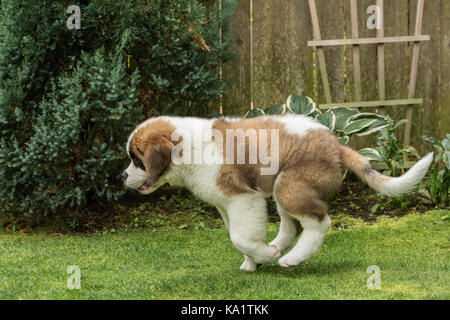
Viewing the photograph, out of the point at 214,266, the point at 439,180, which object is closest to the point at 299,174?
the point at 214,266

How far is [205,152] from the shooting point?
4.29 metres

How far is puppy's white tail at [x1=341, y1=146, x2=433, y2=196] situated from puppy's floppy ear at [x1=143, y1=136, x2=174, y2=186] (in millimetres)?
1308

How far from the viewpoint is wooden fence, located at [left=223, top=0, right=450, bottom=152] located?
784 centimetres

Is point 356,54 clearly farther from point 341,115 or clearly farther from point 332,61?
point 341,115

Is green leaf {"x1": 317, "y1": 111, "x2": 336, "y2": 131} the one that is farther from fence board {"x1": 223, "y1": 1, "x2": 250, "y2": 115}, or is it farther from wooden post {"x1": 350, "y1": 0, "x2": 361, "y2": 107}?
fence board {"x1": 223, "y1": 1, "x2": 250, "y2": 115}

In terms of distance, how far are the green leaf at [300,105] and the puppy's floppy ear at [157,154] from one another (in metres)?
3.08

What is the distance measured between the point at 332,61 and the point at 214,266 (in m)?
4.18

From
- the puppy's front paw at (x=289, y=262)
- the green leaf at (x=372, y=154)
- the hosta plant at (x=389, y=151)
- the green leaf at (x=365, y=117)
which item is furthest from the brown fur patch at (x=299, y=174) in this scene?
the green leaf at (x=365, y=117)

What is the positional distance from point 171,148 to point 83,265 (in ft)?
4.41

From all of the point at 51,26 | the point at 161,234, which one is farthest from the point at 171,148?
the point at 51,26

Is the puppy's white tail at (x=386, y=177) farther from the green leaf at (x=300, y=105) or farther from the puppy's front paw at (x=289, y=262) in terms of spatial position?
the green leaf at (x=300, y=105)

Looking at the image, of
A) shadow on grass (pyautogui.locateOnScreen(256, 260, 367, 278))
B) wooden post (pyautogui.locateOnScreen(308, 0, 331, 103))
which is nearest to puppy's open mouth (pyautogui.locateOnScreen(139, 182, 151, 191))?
shadow on grass (pyautogui.locateOnScreen(256, 260, 367, 278))

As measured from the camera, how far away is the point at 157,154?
429 centimetres
